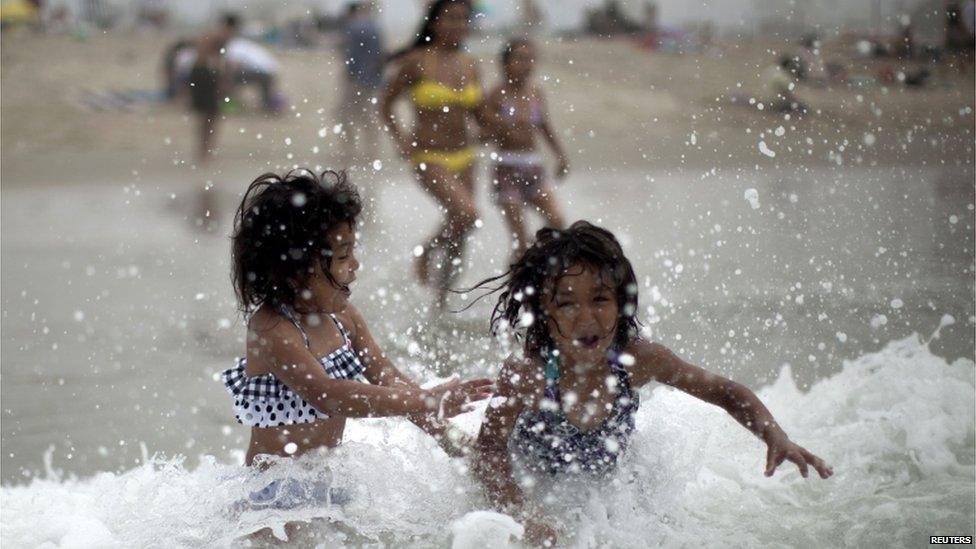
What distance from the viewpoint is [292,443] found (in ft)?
10.5

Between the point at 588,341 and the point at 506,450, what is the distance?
0.37m

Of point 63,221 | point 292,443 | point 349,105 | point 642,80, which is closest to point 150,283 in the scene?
point 63,221

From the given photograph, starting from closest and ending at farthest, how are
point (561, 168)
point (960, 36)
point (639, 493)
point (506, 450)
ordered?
point (506, 450) < point (639, 493) < point (561, 168) < point (960, 36)

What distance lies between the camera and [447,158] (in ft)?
20.5

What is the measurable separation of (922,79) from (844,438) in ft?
34.3

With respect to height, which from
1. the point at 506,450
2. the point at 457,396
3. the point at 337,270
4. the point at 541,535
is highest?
the point at 337,270

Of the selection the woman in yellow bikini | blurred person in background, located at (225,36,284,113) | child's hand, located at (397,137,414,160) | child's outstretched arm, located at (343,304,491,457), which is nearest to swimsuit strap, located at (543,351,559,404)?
child's outstretched arm, located at (343,304,491,457)

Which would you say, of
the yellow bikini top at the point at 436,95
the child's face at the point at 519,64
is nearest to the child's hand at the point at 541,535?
the yellow bikini top at the point at 436,95

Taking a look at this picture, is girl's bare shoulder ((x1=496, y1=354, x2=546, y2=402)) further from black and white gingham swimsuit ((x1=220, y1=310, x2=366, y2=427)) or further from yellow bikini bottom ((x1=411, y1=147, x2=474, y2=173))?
yellow bikini bottom ((x1=411, y1=147, x2=474, y2=173))

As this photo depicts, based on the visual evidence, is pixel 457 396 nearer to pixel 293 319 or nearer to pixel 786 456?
pixel 293 319

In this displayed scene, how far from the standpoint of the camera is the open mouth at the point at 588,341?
122 inches

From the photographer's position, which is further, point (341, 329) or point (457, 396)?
point (341, 329)

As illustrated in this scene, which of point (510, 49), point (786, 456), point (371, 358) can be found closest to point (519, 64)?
point (510, 49)

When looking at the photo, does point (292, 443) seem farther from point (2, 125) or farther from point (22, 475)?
point (2, 125)
